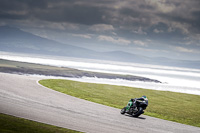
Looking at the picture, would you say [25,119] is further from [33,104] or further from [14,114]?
[33,104]

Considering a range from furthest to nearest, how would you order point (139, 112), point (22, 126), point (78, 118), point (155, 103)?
1. point (155, 103)
2. point (139, 112)
3. point (78, 118)
4. point (22, 126)

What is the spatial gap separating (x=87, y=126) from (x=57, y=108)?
13.0 feet

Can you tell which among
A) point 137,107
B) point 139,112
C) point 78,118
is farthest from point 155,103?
point 78,118

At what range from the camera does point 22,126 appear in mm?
10852

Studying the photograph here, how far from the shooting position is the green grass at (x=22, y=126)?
1026cm

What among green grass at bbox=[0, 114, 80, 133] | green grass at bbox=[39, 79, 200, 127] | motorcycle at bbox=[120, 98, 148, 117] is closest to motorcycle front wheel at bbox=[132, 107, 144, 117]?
motorcycle at bbox=[120, 98, 148, 117]

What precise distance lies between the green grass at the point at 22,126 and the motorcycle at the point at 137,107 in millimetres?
6128

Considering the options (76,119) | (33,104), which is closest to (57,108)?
(33,104)

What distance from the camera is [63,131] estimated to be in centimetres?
1098

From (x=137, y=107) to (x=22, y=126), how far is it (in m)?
8.07

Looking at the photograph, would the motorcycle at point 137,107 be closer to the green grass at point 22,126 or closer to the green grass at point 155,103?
the green grass at point 155,103

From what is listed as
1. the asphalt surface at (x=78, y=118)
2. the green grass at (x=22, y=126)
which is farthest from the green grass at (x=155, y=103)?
the green grass at (x=22, y=126)

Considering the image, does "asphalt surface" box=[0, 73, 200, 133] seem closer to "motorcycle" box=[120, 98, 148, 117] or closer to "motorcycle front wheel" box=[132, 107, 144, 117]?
"motorcycle front wheel" box=[132, 107, 144, 117]

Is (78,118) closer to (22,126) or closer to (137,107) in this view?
(22,126)
